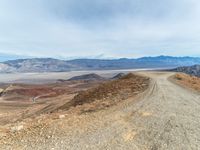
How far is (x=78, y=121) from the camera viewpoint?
44.4 ft

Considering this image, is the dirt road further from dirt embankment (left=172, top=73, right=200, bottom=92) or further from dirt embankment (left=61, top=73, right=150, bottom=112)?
dirt embankment (left=172, top=73, right=200, bottom=92)

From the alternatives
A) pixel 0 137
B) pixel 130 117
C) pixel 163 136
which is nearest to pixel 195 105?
pixel 130 117

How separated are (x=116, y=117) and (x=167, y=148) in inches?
194

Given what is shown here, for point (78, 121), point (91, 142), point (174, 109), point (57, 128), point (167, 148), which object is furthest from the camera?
point (174, 109)

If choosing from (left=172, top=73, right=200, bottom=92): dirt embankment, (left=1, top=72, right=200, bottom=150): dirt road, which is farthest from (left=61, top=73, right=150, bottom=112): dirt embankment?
(left=172, top=73, right=200, bottom=92): dirt embankment

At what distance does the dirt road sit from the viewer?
399 inches

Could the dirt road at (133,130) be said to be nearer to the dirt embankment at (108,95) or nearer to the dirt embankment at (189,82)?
the dirt embankment at (108,95)

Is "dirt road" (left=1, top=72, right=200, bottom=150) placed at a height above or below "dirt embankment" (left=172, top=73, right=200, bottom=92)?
below

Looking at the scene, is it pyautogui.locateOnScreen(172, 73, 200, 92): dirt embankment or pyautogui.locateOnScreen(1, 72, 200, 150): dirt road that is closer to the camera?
pyautogui.locateOnScreen(1, 72, 200, 150): dirt road

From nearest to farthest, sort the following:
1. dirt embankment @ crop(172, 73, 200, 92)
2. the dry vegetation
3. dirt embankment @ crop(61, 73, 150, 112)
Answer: dirt embankment @ crop(61, 73, 150, 112) < dirt embankment @ crop(172, 73, 200, 92) < the dry vegetation

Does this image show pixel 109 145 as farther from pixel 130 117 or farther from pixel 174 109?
pixel 174 109

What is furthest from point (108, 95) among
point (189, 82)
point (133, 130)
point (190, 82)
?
point (190, 82)

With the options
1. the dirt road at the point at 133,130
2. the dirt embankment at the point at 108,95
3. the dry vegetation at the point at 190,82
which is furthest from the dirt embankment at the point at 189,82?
the dirt road at the point at 133,130

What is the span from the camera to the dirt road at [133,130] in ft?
33.2
